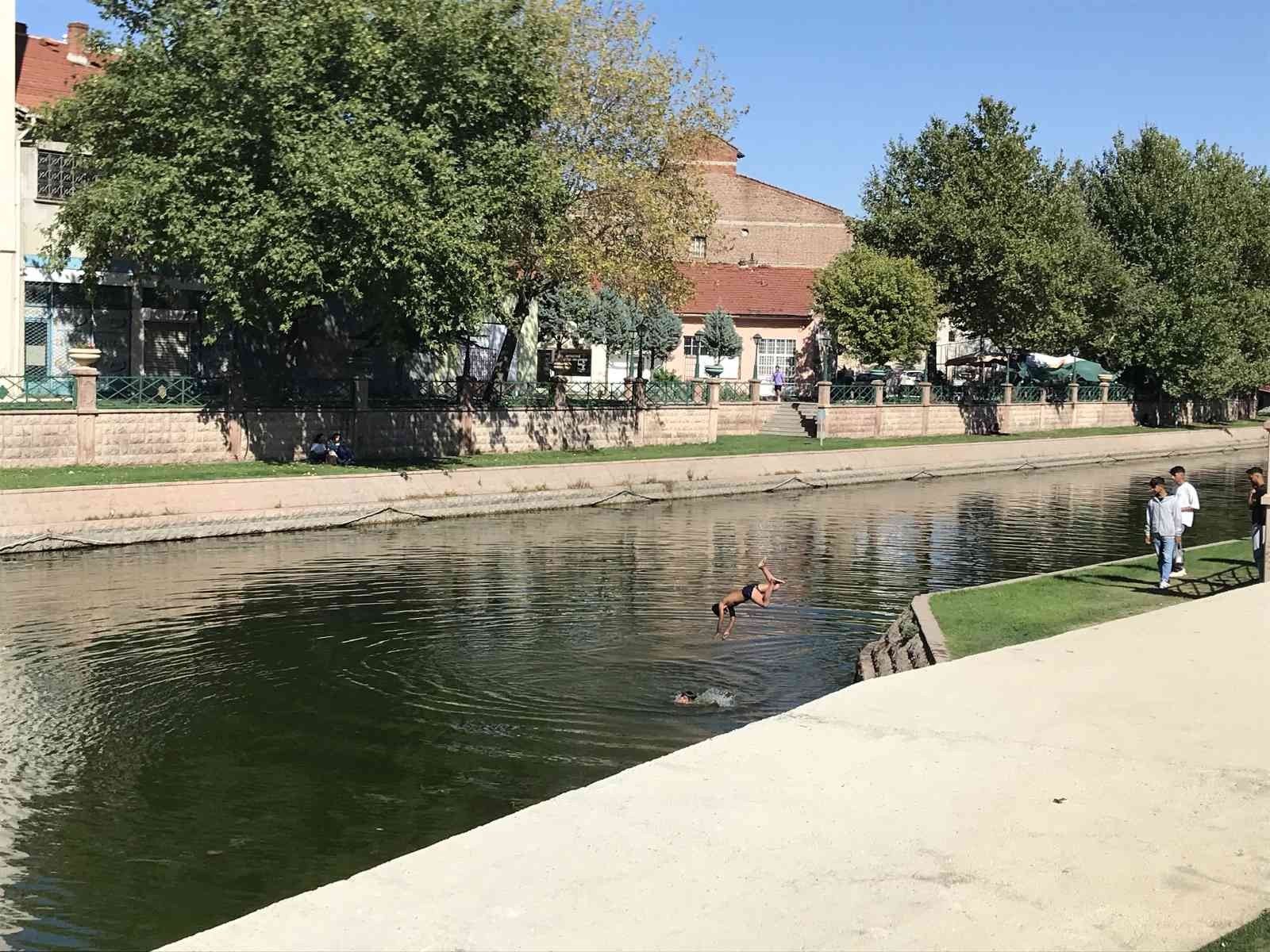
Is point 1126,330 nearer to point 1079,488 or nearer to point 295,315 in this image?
point 1079,488

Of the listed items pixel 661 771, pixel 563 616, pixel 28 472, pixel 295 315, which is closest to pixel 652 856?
pixel 661 771

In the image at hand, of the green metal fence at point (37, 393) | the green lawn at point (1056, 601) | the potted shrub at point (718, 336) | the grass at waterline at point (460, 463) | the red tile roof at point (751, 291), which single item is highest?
the red tile roof at point (751, 291)

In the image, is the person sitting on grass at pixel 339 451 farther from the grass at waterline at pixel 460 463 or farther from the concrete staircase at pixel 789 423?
the concrete staircase at pixel 789 423

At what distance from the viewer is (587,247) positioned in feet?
136

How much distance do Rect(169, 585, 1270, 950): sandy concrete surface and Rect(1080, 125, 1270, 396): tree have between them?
5892cm

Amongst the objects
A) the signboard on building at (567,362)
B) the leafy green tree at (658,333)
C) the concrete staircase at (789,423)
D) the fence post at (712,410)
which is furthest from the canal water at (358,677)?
the signboard on building at (567,362)

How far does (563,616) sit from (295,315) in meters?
17.0

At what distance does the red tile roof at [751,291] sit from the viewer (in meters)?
71.8

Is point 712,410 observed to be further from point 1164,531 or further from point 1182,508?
point 1164,531

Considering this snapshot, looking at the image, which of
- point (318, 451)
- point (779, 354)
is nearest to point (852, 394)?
point (779, 354)

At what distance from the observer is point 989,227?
Result: 190 ft

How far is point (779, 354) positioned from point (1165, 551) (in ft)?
169

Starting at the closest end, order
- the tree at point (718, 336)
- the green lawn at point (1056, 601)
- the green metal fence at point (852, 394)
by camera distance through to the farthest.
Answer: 1. the green lawn at point (1056, 601)
2. the green metal fence at point (852, 394)
3. the tree at point (718, 336)

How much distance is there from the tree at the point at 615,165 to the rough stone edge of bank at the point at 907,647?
2278 centimetres
